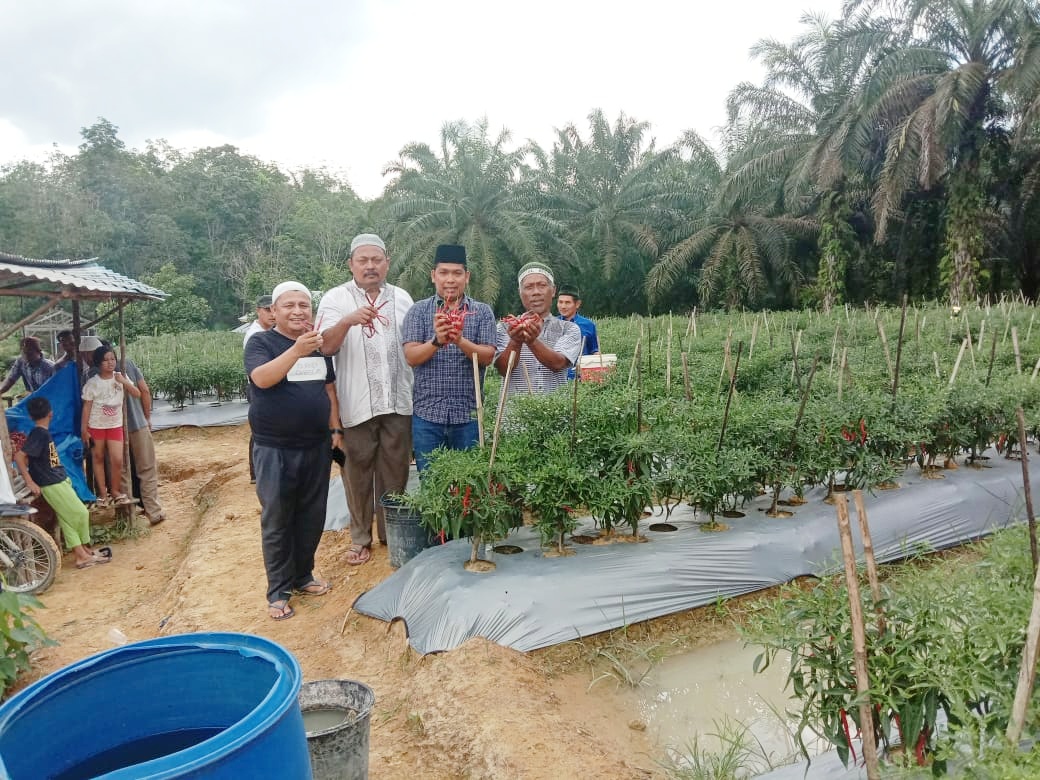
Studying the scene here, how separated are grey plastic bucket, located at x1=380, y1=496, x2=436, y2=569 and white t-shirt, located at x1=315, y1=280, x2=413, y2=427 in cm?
55

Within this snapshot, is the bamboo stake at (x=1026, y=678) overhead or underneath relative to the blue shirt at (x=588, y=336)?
underneath

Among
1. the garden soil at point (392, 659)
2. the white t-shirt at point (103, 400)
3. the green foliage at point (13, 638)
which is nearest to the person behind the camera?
the garden soil at point (392, 659)

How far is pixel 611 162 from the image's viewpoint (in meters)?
24.4

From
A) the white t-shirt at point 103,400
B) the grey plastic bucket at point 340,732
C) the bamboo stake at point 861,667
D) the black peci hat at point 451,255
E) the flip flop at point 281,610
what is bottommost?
the flip flop at point 281,610

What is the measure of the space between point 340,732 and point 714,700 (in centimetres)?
163

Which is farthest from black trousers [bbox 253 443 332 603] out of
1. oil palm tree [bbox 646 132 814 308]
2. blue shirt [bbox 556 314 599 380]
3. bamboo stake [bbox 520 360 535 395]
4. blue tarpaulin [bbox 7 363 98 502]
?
oil palm tree [bbox 646 132 814 308]

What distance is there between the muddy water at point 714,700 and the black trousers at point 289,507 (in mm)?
1962

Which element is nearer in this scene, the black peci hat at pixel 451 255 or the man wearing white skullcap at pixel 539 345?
the black peci hat at pixel 451 255

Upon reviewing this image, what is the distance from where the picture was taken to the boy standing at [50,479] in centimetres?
502

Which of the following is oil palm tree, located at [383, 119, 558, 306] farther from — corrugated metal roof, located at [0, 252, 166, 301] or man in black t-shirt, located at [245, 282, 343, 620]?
man in black t-shirt, located at [245, 282, 343, 620]

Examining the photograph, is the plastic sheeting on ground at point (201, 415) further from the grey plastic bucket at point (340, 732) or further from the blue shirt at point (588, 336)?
the grey plastic bucket at point (340, 732)

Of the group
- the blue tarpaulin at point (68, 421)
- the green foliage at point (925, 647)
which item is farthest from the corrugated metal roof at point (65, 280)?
the green foliage at point (925, 647)

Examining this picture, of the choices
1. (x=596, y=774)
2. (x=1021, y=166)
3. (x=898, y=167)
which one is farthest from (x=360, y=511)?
(x=1021, y=166)

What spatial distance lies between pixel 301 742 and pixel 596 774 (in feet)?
4.37
